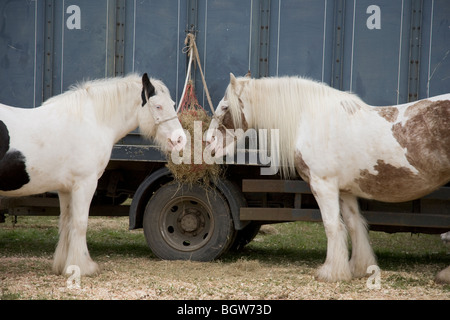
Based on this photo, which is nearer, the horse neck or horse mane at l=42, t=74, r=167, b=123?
horse mane at l=42, t=74, r=167, b=123

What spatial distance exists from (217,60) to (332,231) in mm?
2341

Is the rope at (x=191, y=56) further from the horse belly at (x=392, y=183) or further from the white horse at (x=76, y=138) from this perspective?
the horse belly at (x=392, y=183)

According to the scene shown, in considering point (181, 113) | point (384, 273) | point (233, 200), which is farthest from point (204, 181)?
point (384, 273)

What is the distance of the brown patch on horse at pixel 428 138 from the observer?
4828mm

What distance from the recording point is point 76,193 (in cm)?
513

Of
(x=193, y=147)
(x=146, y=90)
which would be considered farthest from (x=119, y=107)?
(x=193, y=147)

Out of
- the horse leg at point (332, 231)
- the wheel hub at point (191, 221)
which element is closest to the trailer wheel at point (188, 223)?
the wheel hub at point (191, 221)

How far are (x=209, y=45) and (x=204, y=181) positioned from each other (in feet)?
4.95

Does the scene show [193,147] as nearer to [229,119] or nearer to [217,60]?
[229,119]

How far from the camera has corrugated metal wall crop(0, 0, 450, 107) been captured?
6152 mm

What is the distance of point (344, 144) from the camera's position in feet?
17.0

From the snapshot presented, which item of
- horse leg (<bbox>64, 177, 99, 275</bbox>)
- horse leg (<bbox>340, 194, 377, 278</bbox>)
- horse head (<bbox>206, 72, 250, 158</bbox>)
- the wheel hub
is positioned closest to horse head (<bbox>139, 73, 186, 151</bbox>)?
horse head (<bbox>206, 72, 250, 158</bbox>)

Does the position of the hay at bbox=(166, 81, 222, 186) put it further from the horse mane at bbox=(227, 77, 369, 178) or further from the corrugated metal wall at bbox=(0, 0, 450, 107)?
the horse mane at bbox=(227, 77, 369, 178)

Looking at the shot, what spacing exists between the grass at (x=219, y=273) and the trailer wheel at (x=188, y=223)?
188 mm
